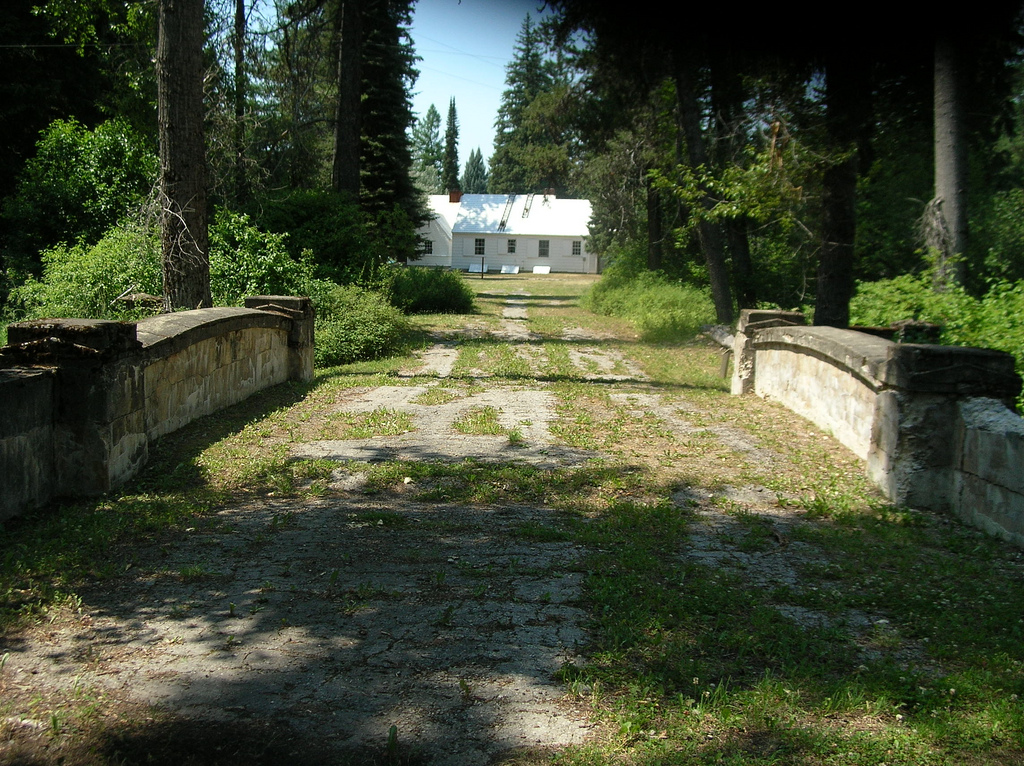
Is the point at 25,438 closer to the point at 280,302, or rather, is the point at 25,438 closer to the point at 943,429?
the point at 943,429

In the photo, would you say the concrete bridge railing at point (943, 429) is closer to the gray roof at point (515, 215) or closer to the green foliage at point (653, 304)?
the green foliage at point (653, 304)

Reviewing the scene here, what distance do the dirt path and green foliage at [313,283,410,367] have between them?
8.18 meters

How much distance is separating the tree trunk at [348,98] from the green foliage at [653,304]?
26.8 ft

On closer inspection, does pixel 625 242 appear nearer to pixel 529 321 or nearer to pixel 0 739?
pixel 529 321

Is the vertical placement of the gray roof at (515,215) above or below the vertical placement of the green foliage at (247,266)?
above

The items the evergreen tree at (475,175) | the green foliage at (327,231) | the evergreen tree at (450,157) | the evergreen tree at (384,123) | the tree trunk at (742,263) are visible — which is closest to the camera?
the green foliage at (327,231)

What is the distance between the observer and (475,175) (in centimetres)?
11481

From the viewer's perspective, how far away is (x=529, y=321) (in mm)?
23344

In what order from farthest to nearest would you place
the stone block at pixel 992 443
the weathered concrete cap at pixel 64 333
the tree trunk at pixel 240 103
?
the tree trunk at pixel 240 103, the weathered concrete cap at pixel 64 333, the stone block at pixel 992 443

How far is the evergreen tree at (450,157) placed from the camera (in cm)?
8744

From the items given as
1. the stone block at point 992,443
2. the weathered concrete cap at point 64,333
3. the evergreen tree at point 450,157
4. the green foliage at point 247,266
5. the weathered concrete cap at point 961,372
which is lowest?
the stone block at point 992,443

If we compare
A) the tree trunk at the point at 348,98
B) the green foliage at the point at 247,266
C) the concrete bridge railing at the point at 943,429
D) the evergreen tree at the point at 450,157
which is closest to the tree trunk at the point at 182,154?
the green foliage at the point at 247,266

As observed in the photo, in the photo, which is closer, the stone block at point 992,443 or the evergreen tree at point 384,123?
the stone block at point 992,443

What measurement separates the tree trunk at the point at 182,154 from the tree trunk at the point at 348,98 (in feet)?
33.6
